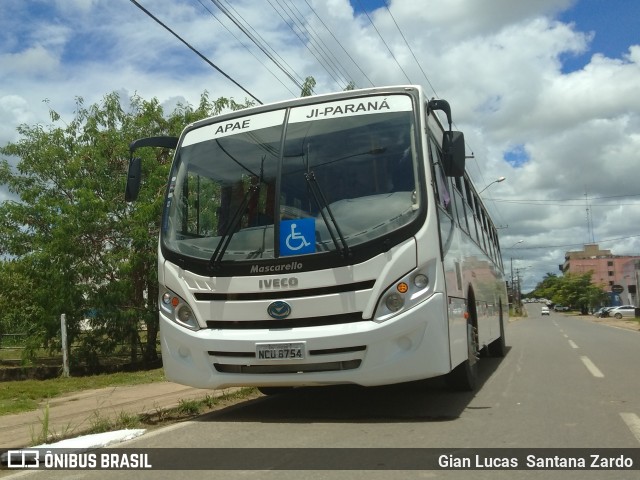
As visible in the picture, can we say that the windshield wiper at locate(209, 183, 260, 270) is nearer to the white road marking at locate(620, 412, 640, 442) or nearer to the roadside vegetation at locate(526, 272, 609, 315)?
the white road marking at locate(620, 412, 640, 442)

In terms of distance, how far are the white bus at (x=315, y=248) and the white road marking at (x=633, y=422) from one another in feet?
5.63

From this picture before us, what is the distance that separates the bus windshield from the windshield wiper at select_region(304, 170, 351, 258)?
0.01 meters

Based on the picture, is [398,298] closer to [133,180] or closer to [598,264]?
[133,180]

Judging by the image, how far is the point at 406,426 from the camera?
6.19 meters

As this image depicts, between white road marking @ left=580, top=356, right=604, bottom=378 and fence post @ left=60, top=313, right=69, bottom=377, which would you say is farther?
fence post @ left=60, top=313, right=69, bottom=377

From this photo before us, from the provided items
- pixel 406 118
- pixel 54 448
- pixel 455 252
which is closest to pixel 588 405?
pixel 455 252

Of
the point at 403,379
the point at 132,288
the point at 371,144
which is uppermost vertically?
the point at 371,144

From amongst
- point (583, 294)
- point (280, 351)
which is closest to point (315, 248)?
point (280, 351)

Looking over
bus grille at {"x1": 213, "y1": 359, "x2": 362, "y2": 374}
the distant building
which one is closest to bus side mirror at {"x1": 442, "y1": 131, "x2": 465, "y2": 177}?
bus grille at {"x1": 213, "y1": 359, "x2": 362, "y2": 374}

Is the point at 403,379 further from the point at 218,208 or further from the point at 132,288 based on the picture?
the point at 132,288

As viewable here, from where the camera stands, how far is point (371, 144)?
21.4 feet

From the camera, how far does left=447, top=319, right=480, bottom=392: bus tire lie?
25.8 ft

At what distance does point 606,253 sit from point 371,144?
173752 mm

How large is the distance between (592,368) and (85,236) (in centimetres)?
1142
